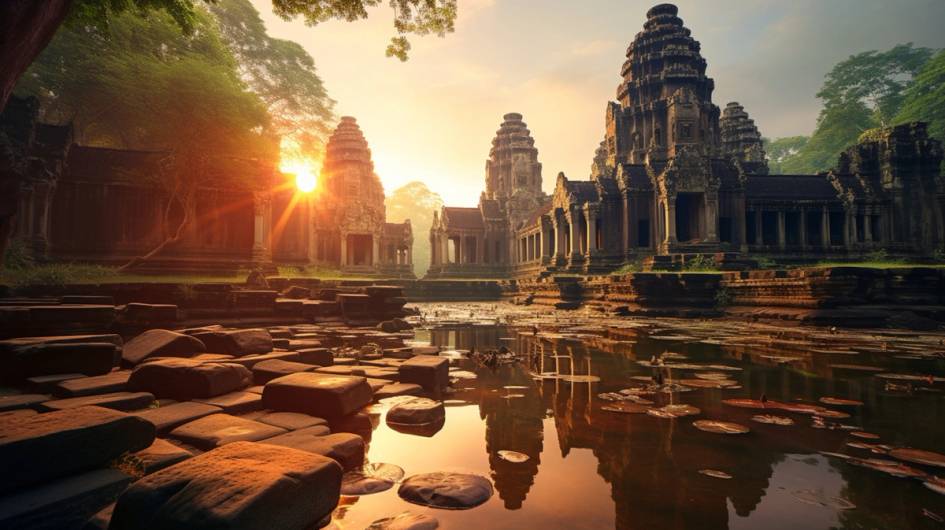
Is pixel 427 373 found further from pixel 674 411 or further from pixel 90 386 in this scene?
pixel 90 386

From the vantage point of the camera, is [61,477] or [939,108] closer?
[61,477]

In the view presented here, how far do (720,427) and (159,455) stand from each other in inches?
134

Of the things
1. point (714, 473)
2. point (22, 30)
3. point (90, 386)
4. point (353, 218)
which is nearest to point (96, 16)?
point (22, 30)

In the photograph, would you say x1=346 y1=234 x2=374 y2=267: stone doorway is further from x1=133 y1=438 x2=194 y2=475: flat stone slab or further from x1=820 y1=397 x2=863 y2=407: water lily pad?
x1=133 y1=438 x2=194 y2=475: flat stone slab

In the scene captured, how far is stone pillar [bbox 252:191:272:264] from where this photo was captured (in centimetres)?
1967

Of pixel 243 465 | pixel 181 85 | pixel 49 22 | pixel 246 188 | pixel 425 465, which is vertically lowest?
pixel 425 465

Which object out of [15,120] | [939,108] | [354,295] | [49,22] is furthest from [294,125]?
[939,108]

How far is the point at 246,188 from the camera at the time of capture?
19609mm

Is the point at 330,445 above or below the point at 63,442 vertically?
below

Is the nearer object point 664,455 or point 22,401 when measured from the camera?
point 664,455

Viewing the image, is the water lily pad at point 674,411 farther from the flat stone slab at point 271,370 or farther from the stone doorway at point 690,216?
the stone doorway at point 690,216

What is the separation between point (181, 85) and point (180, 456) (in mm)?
19451

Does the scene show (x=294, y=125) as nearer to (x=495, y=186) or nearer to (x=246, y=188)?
(x=495, y=186)

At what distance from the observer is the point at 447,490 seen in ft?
7.15
